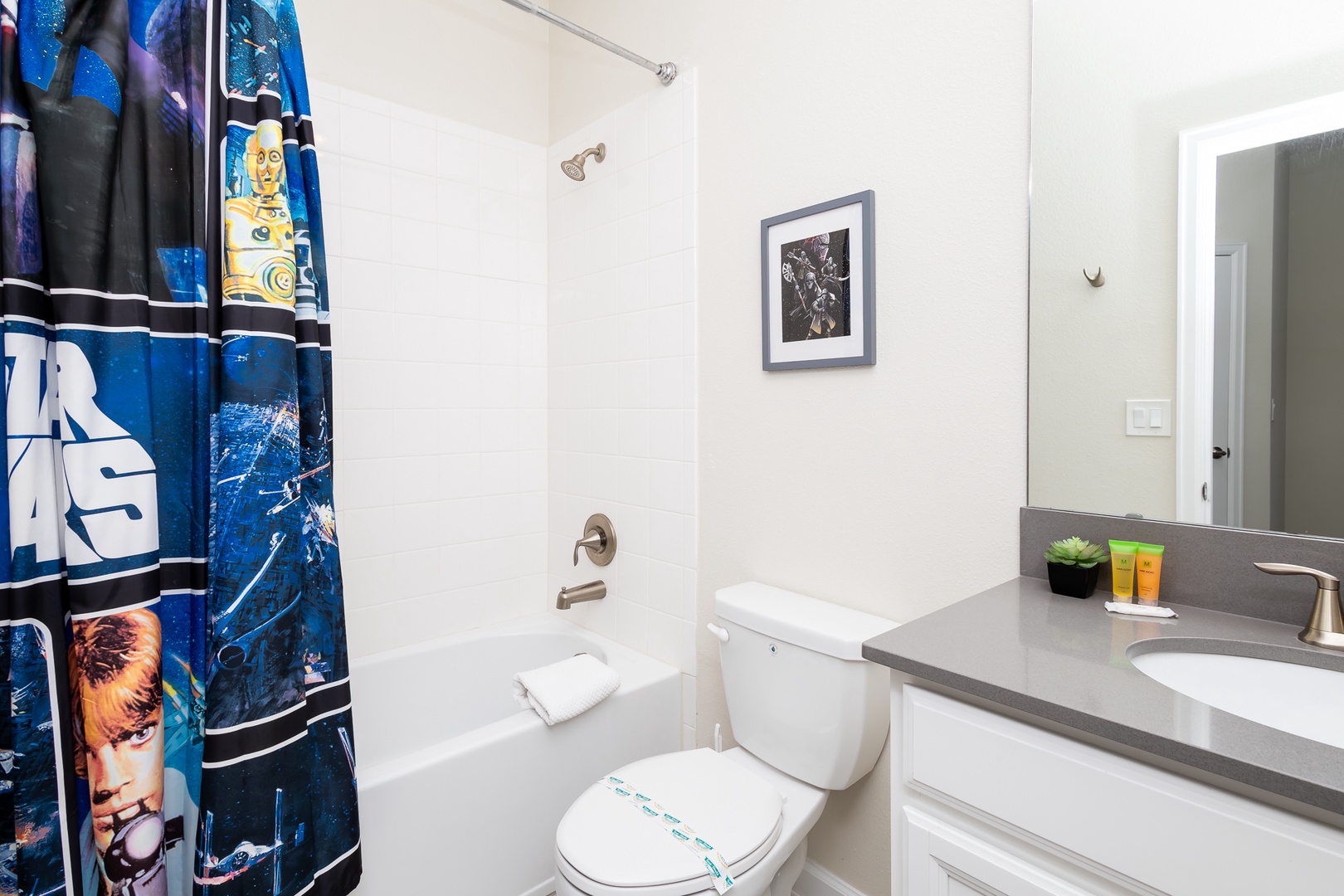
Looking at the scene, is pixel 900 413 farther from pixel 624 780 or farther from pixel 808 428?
pixel 624 780

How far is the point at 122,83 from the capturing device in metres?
1.09

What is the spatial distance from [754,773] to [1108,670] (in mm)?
837

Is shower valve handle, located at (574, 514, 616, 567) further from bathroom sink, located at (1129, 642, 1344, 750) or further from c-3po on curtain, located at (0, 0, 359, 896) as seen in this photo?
bathroom sink, located at (1129, 642, 1344, 750)

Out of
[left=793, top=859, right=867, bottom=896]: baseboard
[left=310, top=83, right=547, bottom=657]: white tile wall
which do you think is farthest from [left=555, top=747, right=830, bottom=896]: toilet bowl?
[left=310, top=83, right=547, bottom=657]: white tile wall

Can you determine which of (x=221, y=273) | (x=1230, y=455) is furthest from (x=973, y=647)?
(x=221, y=273)

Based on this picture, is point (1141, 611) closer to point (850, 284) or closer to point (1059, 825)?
point (1059, 825)

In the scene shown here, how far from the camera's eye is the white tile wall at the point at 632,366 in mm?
1853

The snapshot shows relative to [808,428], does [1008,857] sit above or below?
below

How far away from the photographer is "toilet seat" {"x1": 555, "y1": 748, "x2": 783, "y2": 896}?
42.1 inches

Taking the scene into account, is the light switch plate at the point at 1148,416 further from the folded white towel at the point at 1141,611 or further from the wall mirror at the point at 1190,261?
the folded white towel at the point at 1141,611

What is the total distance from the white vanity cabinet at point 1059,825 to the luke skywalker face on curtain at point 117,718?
1166 mm

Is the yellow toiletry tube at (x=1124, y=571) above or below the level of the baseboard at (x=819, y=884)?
above

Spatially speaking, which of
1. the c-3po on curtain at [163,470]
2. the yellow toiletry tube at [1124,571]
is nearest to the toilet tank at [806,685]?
the yellow toiletry tube at [1124,571]

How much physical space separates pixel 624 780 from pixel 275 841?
611mm
